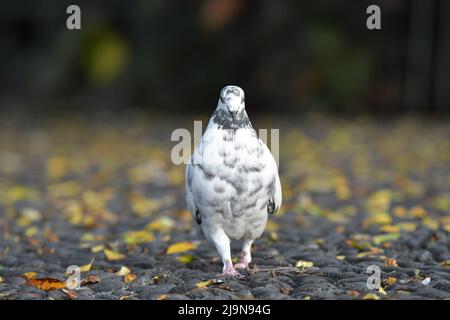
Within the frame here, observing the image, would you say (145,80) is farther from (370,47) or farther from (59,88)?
(370,47)

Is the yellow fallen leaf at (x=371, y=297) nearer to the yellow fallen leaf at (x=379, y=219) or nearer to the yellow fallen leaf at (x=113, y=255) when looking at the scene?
the yellow fallen leaf at (x=113, y=255)

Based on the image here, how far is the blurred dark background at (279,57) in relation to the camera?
15.8 m

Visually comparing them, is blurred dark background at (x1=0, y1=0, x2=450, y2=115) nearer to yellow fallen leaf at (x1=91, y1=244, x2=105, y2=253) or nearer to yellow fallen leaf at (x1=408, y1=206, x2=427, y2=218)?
yellow fallen leaf at (x1=408, y1=206, x2=427, y2=218)

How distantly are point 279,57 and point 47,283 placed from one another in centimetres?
1142

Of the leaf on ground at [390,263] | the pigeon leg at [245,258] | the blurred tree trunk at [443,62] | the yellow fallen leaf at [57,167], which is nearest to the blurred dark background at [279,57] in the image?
the blurred tree trunk at [443,62]

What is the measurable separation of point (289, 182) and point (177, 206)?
180 cm

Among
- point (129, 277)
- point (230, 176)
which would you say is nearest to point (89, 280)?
point (129, 277)

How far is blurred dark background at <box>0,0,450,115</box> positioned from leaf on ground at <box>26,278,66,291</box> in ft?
37.2

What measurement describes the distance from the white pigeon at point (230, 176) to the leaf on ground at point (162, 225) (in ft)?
6.96

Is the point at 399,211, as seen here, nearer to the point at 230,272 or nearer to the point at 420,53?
the point at 230,272

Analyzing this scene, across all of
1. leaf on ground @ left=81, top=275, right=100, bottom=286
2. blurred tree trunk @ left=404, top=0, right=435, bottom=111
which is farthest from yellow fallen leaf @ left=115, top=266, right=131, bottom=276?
blurred tree trunk @ left=404, top=0, right=435, bottom=111

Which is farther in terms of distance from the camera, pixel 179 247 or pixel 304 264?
pixel 179 247

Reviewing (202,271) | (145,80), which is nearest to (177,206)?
(202,271)

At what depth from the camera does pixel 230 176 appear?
4.78m
